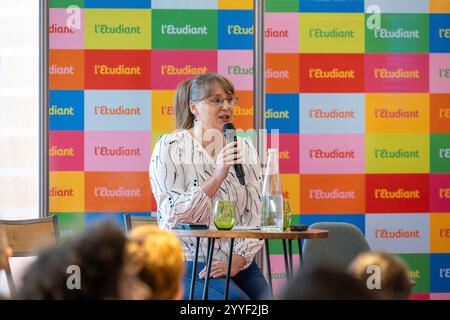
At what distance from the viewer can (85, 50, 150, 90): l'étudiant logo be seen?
5004 mm

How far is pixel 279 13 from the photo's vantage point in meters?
5.03

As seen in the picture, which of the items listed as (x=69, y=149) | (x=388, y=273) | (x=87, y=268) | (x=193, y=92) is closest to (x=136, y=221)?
(x=69, y=149)

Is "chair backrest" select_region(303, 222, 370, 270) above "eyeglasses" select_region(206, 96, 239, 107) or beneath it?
beneath

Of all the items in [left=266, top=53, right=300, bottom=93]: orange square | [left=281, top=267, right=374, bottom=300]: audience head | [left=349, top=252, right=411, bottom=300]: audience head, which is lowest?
[left=349, top=252, right=411, bottom=300]: audience head

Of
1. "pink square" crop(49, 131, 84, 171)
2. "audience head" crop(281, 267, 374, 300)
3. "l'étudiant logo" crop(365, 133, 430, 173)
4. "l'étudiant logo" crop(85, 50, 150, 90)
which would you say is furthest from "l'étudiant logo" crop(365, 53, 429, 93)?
"audience head" crop(281, 267, 374, 300)

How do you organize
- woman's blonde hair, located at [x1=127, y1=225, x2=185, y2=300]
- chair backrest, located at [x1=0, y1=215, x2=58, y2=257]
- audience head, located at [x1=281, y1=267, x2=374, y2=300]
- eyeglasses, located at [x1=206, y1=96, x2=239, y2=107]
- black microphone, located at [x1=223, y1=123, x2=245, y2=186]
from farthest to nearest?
chair backrest, located at [x1=0, y1=215, x2=58, y2=257] < eyeglasses, located at [x1=206, y1=96, x2=239, y2=107] < black microphone, located at [x1=223, y1=123, x2=245, y2=186] < woman's blonde hair, located at [x1=127, y1=225, x2=185, y2=300] < audience head, located at [x1=281, y1=267, x2=374, y2=300]

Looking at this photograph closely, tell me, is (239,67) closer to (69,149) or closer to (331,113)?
(331,113)

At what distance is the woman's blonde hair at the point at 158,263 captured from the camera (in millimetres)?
1022

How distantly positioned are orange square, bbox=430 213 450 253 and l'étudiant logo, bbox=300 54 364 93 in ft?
3.26

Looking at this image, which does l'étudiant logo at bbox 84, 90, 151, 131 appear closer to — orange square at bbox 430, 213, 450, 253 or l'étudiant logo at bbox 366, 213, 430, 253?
l'étudiant logo at bbox 366, 213, 430, 253

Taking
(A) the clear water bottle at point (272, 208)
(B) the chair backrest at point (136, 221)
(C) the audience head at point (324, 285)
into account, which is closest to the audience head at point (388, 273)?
(C) the audience head at point (324, 285)

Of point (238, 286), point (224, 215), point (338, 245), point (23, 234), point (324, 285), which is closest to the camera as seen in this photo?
point (324, 285)

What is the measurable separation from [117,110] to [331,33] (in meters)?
1.49

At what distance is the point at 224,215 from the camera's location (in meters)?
3.09
